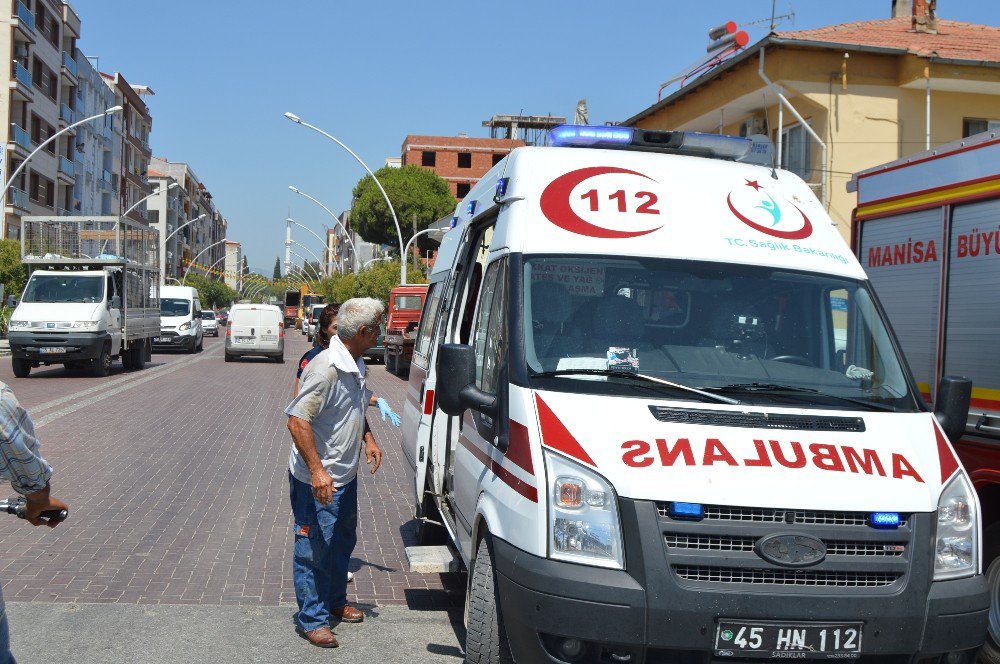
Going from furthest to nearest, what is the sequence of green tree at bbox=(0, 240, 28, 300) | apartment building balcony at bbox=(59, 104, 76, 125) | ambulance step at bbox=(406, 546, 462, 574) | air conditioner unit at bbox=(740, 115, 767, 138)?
1. apartment building balcony at bbox=(59, 104, 76, 125)
2. green tree at bbox=(0, 240, 28, 300)
3. air conditioner unit at bbox=(740, 115, 767, 138)
4. ambulance step at bbox=(406, 546, 462, 574)

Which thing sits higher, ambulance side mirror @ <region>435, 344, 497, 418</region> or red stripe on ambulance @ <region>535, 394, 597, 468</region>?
ambulance side mirror @ <region>435, 344, 497, 418</region>

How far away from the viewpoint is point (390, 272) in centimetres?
5094

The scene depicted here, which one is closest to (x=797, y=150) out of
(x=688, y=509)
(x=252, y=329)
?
(x=252, y=329)

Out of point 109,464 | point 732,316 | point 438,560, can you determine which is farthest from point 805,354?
point 109,464

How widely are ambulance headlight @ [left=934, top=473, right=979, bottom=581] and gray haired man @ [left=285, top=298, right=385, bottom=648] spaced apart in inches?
107

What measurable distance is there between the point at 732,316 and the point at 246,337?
97.1ft

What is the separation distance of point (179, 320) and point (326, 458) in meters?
33.9

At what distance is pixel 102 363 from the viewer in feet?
79.4

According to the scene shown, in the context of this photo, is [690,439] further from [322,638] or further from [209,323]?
[209,323]

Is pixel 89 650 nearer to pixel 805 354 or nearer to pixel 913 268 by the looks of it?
pixel 805 354

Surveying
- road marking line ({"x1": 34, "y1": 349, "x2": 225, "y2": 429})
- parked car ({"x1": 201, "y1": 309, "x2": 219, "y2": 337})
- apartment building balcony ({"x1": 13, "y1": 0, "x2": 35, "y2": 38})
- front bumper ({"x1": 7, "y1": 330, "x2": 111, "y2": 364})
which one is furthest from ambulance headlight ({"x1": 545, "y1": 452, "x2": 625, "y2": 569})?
parked car ({"x1": 201, "y1": 309, "x2": 219, "y2": 337})

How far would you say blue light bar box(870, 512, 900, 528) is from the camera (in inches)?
156

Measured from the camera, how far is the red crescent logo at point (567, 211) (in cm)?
500

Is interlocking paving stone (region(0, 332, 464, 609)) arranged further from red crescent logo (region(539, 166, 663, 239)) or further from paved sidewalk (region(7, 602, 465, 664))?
red crescent logo (region(539, 166, 663, 239))
